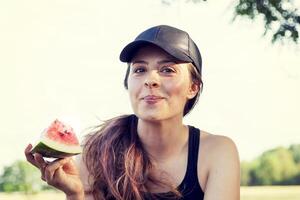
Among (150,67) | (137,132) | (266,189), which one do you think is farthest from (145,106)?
(266,189)

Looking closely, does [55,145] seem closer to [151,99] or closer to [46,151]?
Answer: [46,151]

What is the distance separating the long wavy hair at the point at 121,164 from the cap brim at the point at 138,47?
0.26 feet

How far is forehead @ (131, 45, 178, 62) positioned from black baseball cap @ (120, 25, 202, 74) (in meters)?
Answer: 0.02

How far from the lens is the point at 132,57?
279 centimetres

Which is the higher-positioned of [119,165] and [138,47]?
[138,47]

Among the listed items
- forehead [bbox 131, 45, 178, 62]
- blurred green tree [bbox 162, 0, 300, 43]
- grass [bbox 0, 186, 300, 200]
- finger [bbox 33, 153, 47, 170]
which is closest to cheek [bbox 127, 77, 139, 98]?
forehead [bbox 131, 45, 178, 62]

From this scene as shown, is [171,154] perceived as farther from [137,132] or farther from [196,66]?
[196,66]

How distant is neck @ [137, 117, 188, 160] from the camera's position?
2855 millimetres

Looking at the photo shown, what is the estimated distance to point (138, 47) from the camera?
2742mm

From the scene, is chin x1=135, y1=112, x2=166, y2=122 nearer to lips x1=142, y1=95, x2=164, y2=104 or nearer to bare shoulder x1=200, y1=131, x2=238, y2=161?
lips x1=142, y1=95, x2=164, y2=104

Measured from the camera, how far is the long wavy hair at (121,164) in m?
2.83

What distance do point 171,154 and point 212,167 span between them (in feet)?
0.75

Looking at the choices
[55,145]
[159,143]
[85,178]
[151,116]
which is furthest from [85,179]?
[55,145]

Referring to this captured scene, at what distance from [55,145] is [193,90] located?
0.88m
